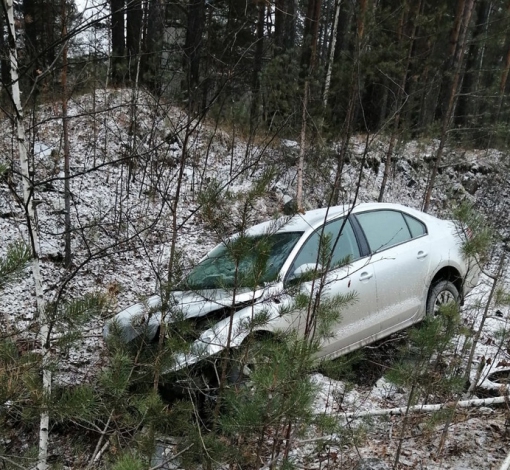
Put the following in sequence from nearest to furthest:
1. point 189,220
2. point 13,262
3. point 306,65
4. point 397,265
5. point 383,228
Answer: point 13,262 < point 397,265 < point 383,228 < point 189,220 < point 306,65

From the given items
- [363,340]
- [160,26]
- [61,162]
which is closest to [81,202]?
[61,162]

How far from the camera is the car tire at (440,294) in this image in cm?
515

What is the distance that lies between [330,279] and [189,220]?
555 centimetres

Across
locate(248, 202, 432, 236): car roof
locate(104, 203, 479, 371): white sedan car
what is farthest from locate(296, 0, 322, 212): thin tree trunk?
locate(104, 203, 479, 371): white sedan car

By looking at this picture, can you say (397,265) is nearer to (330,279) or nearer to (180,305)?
(330,279)

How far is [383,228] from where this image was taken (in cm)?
502

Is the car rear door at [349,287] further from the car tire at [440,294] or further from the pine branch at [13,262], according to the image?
the pine branch at [13,262]

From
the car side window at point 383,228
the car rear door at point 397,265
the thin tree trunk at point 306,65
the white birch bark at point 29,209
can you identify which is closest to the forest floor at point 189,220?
the white birch bark at point 29,209

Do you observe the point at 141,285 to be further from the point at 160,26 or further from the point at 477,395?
the point at 160,26

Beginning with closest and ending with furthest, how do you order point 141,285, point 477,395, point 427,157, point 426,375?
point 426,375, point 477,395, point 141,285, point 427,157

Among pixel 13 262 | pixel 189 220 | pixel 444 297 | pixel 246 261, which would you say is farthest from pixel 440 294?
pixel 189 220

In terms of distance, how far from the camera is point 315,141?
971 cm

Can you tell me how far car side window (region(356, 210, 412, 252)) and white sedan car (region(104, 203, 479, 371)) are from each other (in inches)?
0.5

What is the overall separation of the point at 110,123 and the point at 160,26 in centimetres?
242
